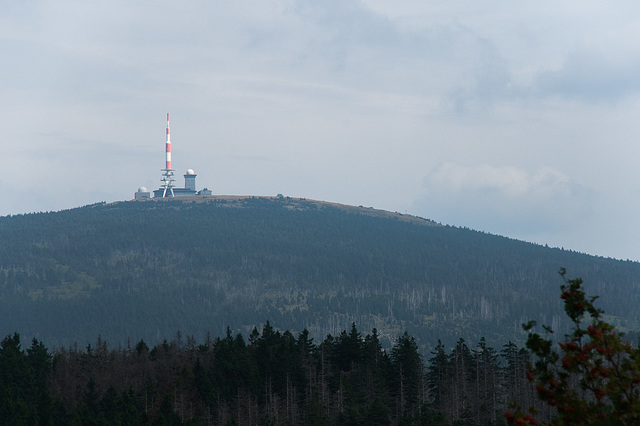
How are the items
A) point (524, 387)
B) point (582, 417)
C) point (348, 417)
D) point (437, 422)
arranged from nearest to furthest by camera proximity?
point (582, 417)
point (437, 422)
point (348, 417)
point (524, 387)

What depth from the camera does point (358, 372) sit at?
101m

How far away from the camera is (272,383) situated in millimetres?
104938

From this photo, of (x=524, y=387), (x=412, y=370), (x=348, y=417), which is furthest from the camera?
(x=524, y=387)

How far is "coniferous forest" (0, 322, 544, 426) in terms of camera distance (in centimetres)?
9081

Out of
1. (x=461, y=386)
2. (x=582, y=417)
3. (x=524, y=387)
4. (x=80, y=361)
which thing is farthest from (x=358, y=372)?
(x=582, y=417)

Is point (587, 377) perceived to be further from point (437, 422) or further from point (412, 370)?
point (412, 370)

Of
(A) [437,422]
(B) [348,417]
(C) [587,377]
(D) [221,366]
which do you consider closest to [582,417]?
(C) [587,377]

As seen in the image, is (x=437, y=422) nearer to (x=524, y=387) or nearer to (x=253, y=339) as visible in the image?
(x=524, y=387)

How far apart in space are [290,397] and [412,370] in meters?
15.7

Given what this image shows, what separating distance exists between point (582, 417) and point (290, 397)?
8522 cm

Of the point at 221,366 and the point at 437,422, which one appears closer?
the point at 437,422

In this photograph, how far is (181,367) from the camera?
107125mm

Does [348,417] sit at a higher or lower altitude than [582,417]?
lower

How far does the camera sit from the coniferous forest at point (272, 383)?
9081cm
